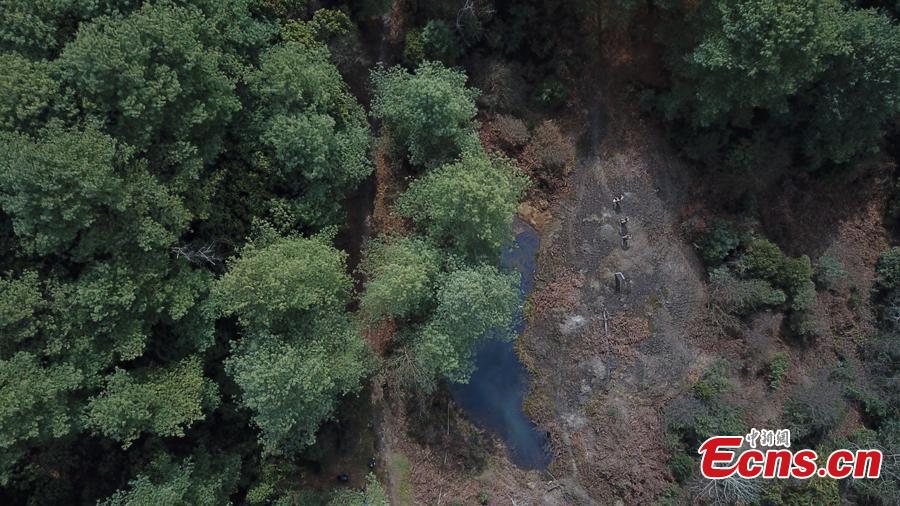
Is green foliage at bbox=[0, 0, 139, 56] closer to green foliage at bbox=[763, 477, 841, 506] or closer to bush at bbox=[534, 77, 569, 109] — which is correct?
bush at bbox=[534, 77, 569, 109]

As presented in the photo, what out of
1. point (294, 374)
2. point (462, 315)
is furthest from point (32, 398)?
point (462, 315)

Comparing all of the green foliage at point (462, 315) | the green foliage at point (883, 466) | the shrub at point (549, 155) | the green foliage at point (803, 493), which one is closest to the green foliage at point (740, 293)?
the green foliage at point (883, 466)

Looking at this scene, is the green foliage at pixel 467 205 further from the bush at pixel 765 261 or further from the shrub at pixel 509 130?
the bush at pixel 765 261

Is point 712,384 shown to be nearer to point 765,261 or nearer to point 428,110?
point 765,261

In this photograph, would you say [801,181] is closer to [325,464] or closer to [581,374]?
[581,374]

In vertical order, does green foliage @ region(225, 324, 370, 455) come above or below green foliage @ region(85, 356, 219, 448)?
above

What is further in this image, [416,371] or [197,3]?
[416,371]

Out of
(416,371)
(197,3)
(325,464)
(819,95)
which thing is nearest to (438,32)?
(197,3)

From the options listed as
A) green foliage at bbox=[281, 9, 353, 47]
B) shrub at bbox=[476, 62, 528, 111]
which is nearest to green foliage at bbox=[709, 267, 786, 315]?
shrub at bbox=[476, 62, 528, 111]
